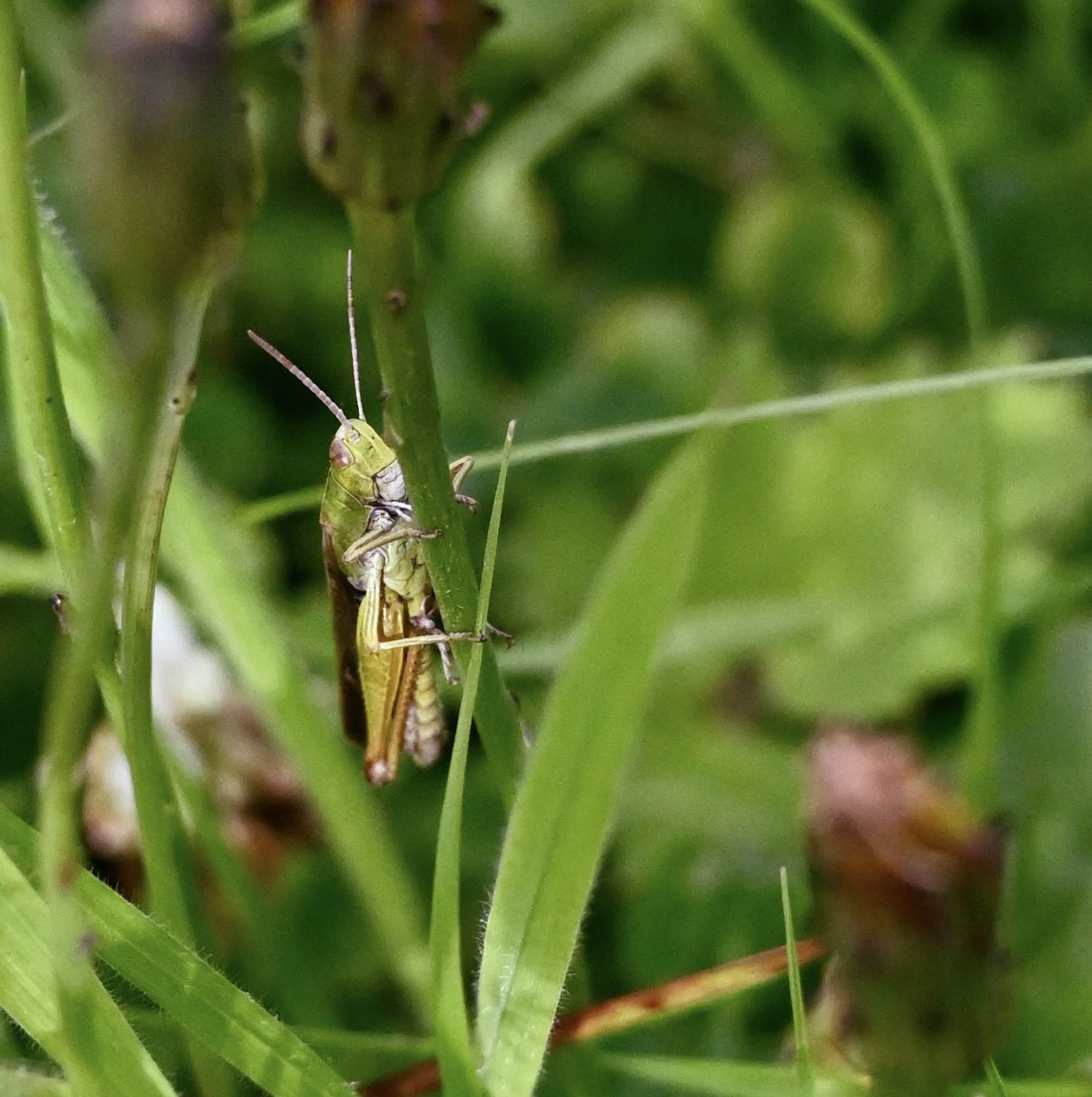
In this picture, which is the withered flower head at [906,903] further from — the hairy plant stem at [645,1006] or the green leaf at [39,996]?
the green leaf at [39,996]

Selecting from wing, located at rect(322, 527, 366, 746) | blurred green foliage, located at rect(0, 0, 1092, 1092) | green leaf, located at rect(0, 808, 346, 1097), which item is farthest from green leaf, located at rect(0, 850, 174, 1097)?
blurred green foliage, located at rect(0, 0, 1092, 1092)

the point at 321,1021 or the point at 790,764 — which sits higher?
the point at 321,1021

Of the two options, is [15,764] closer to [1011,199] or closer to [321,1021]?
[321,1021]

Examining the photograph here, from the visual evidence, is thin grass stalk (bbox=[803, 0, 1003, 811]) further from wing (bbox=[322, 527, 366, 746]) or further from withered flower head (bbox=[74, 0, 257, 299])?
withered flower head (bbox=[74, 0, 257, 299])

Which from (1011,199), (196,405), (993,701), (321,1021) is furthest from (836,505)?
(321,1021)

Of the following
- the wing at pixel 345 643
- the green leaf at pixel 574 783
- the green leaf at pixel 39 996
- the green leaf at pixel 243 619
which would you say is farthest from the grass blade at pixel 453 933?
the wing at pixel 345 643

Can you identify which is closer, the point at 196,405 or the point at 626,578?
the point at 626,578

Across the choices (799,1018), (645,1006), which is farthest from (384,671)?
(799,1018)
